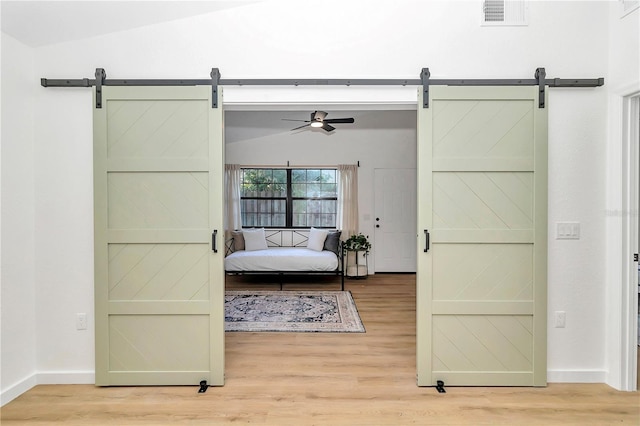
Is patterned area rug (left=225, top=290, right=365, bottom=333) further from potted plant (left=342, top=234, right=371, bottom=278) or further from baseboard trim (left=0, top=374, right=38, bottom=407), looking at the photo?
baseboard trim (left=0, top=374, right=38, bottom=407)

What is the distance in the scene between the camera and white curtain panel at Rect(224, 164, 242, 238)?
688 cm

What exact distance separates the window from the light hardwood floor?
4.16m

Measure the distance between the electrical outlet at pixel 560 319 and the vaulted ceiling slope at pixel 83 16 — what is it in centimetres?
303

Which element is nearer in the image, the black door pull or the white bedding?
the black door pull

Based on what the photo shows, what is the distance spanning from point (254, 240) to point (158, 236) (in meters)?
4.04

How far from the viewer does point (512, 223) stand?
2.56 meters

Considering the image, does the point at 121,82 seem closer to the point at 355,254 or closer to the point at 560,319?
the point at 560,319

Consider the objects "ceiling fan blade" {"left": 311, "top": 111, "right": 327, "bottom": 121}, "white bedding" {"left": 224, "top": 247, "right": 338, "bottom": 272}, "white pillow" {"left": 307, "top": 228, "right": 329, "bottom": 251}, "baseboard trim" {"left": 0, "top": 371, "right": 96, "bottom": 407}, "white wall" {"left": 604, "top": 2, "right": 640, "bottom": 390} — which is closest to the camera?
"white wall" {"left": 604, "top": 2, "right": 640, "bottom": 390}

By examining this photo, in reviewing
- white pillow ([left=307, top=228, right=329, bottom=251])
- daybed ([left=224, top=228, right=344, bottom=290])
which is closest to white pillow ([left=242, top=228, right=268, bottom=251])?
daybed ([left=224, top=228, right=344, bottom=290])

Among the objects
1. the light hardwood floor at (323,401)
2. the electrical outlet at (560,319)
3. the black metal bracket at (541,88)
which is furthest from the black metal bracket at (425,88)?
the light hardwood floor at (323,401)

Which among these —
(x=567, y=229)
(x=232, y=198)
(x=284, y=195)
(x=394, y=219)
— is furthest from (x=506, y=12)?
(x=232, y=198)

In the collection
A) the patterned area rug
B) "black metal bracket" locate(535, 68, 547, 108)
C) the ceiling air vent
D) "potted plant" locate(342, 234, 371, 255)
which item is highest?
the ceiling air vent

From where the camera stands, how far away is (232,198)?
688cm

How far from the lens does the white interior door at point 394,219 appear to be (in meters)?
6.99
